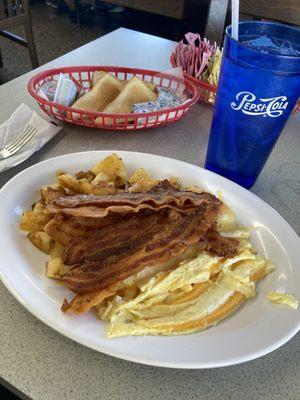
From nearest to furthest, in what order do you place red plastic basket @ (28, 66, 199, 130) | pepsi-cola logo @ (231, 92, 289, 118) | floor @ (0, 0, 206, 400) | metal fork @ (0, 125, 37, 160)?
pepsi-cola logo @ (231, 92, 289, 118) → metal fork @ (0, 125, 37, 160) → red plastic basket @ (28, 66, 199, 130) → floor @ (0, 0, 206, 400)

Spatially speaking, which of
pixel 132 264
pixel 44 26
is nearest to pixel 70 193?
pixel 132 264

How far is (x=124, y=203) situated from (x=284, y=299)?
321 mm

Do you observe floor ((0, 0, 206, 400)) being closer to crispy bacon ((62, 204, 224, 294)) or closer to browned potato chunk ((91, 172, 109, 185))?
browned potato chunk ((91, 172, 109, 185))

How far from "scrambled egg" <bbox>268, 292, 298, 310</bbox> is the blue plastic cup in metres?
0.38

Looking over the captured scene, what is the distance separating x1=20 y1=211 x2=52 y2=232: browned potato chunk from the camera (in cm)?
71

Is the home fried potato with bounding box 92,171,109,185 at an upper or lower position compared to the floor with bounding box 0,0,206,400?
upper

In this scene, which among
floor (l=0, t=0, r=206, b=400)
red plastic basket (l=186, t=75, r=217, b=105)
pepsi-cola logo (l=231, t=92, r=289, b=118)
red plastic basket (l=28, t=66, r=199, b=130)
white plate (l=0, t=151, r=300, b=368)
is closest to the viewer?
white plate (l=0, t=151, r=300, b=368)

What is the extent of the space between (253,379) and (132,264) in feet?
0.85

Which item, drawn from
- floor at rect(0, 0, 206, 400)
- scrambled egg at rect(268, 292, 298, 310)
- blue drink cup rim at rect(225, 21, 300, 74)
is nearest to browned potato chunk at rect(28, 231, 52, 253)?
scrambled egg at rect(268, 292, 298, 310)

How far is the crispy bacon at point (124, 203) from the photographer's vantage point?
677 mm

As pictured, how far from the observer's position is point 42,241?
694 mm

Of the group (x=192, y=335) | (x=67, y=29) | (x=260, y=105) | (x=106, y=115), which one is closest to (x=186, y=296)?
(x=192, y=335)

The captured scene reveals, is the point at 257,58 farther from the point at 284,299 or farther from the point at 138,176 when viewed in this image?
the point at 284,299

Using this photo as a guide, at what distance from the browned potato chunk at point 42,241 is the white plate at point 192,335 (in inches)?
0.4
